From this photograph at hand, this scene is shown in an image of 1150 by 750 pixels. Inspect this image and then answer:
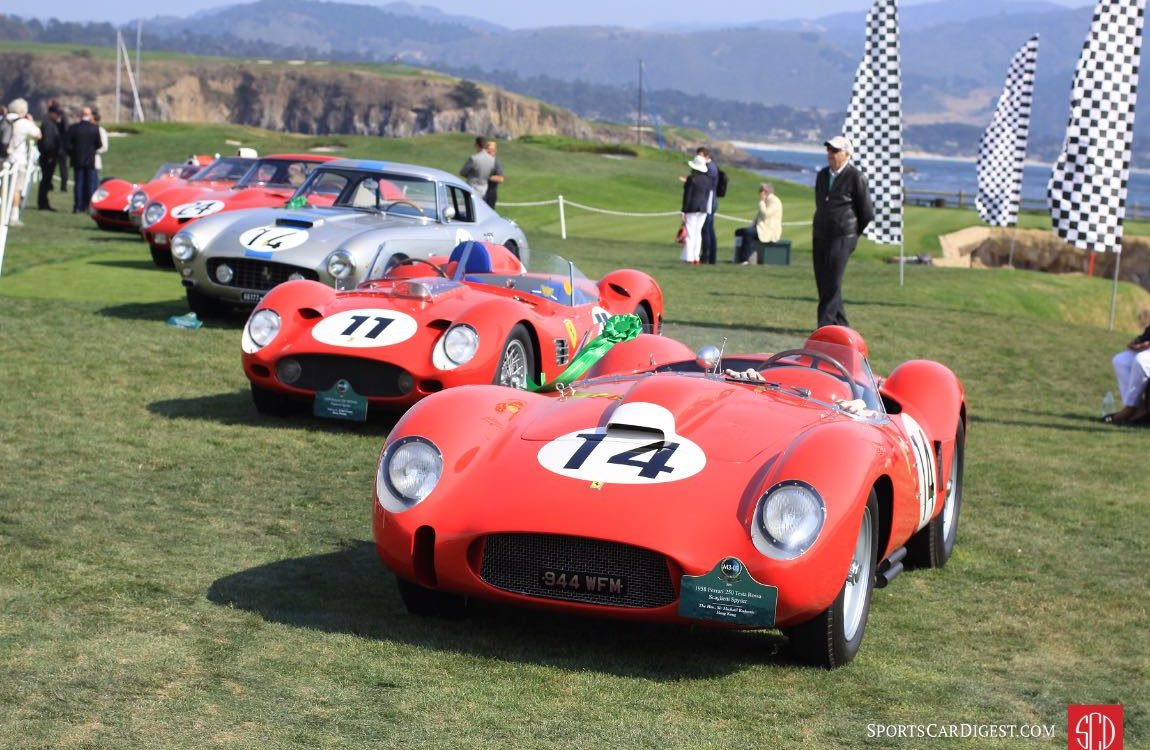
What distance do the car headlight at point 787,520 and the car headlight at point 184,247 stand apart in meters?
8.90

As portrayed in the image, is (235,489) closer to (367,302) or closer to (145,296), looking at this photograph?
(367,302)

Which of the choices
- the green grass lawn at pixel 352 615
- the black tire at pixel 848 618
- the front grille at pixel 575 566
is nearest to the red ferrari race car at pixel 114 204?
the green grass lawn at pixel 352 615

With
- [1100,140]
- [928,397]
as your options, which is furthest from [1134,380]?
[1100,140]

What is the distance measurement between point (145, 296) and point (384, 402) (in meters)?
7.26

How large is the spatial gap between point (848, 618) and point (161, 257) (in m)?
14.2

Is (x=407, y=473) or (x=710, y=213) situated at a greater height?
(x=407, y=473)

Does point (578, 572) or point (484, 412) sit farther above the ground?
point (484, 412)

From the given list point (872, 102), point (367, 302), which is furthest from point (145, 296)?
point (872, 102)

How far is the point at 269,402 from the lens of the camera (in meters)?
9.84

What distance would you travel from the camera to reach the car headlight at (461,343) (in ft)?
30.7

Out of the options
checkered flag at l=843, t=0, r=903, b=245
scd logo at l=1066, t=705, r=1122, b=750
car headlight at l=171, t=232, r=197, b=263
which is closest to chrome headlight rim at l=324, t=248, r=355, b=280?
car headlight at l=171, t=232, r=197, b=263

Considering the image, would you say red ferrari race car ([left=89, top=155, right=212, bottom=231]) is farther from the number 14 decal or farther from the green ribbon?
the number 14 decal

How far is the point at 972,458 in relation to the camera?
1036 cm
